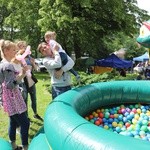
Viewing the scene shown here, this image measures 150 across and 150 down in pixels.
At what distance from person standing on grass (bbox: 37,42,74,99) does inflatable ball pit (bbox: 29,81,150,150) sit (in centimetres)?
30

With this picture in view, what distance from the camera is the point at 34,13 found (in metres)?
23.7

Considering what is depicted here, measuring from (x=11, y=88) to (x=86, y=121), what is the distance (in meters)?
1.46

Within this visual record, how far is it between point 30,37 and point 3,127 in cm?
2181

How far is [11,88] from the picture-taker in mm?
4605

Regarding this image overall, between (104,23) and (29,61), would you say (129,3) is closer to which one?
(104,23)

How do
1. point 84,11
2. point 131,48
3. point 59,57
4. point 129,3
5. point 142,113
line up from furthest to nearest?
point 131,48 < point 129,3 < point 84,11 < point 142,113 < point 59,57

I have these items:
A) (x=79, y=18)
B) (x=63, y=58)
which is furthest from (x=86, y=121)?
(x=79, y=18)

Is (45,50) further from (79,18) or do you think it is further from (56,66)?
(79,18)

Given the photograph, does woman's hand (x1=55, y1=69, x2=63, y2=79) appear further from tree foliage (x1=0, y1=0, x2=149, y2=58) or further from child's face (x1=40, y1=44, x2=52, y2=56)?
tree foliage (x1=0, y1=0, x2=149, y2=58)

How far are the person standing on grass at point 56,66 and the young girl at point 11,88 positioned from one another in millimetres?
724

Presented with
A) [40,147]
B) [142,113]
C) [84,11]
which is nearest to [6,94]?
[40,147]

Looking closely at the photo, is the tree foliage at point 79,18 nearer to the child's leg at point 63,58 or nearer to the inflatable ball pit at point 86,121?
the inflatable ball pit at point 86,121

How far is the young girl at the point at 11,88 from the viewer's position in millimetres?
4535

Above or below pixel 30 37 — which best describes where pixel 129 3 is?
above
